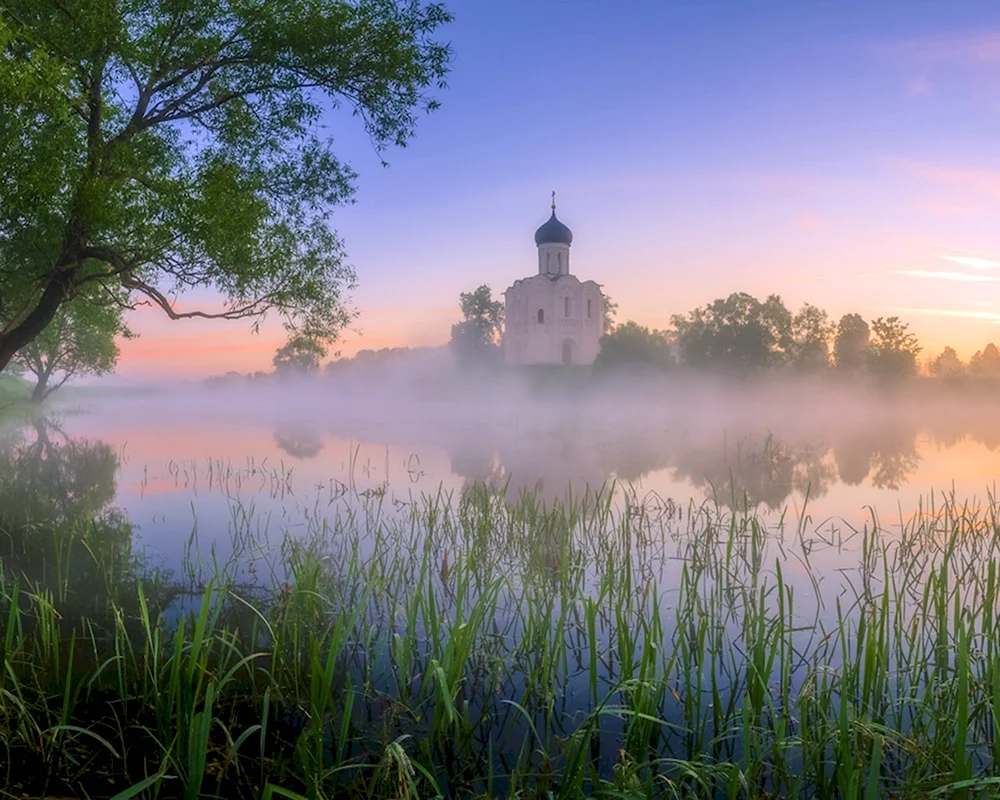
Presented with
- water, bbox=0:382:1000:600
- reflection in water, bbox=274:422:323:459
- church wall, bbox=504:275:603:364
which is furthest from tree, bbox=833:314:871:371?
reflection in water, bbox=274:422:323:459

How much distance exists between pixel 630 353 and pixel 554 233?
18803mm

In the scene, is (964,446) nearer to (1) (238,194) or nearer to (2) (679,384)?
(1) (238,194)

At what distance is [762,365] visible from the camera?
50812mm

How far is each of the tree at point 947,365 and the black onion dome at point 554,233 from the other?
34.7m

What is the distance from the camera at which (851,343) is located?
55906 millimetres

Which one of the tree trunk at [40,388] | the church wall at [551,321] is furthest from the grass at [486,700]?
the church wall at [551,321]

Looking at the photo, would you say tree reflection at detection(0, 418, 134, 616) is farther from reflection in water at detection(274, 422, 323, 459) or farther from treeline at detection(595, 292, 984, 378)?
treeline at detection(595, 292, 984, 378)

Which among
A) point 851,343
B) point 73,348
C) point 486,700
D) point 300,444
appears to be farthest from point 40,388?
point 851,343

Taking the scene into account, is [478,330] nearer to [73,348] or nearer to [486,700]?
[73,348]

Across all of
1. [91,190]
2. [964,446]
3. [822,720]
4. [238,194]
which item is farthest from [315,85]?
[964,446]

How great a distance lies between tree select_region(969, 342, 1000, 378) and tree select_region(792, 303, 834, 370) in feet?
53.1

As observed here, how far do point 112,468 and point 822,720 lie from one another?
15.6 m

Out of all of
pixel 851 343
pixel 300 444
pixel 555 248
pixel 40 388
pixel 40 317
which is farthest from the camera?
pixel 555 248

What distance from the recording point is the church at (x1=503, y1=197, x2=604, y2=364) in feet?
224
